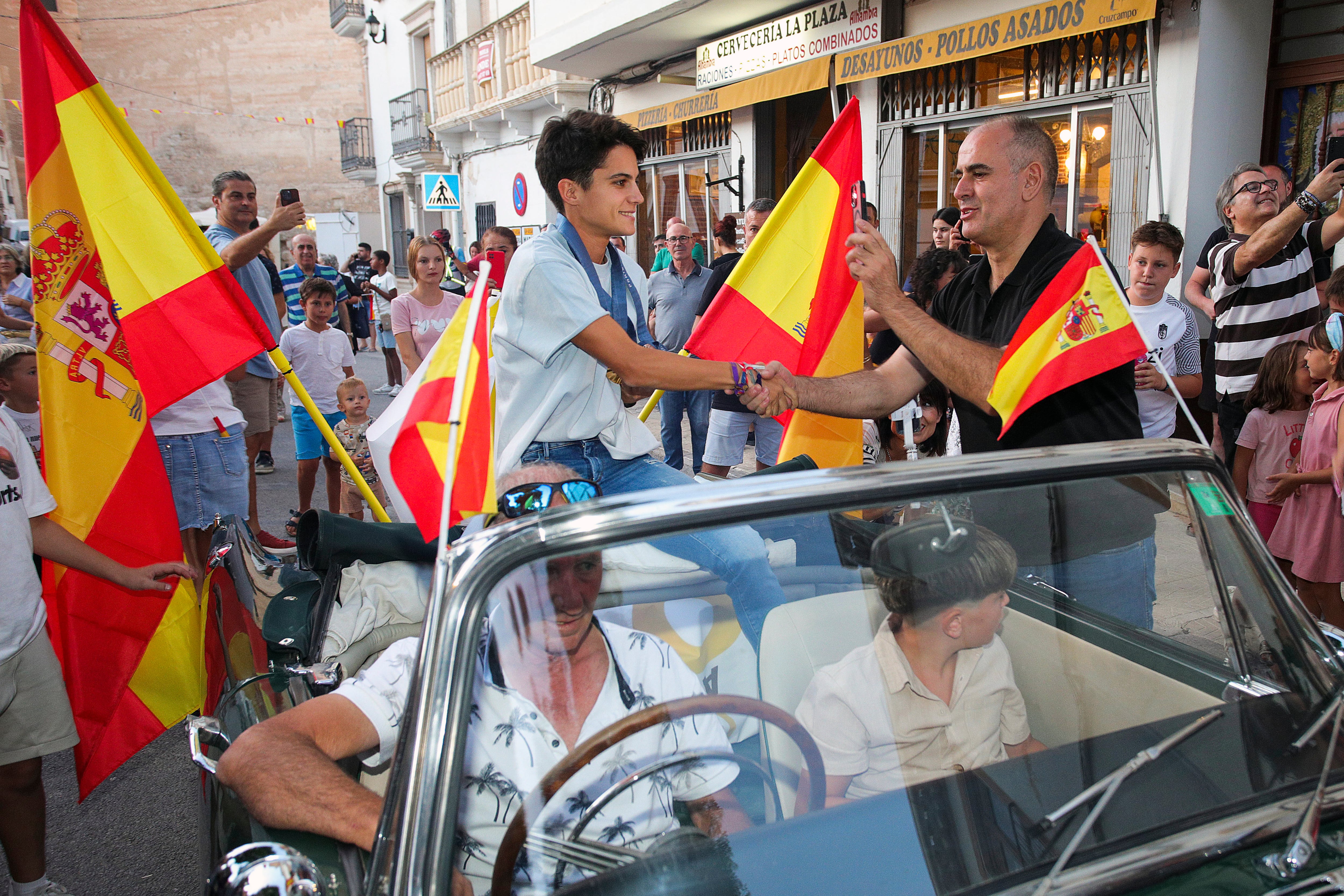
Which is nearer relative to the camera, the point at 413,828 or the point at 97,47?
the point at 413,828

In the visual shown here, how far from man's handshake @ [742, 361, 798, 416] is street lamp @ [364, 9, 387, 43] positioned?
27381 mm

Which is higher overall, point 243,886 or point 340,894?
point 243,886

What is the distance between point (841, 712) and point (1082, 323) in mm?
1189

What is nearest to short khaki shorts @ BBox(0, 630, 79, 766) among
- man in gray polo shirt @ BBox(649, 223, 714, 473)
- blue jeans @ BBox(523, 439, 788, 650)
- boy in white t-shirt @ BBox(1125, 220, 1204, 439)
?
blue jeans @ BBox(523, 439, 788, 650)

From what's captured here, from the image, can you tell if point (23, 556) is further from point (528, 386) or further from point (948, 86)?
point (948, 86)

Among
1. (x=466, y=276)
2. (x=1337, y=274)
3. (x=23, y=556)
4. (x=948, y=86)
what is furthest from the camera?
(x=466, y=276)

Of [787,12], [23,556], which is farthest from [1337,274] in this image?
[787,12]

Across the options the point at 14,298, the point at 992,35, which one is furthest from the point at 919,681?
the point at 14,298

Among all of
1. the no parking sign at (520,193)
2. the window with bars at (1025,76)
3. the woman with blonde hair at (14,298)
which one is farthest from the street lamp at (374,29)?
the window with bars at (1025,76)

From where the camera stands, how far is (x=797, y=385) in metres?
2.85

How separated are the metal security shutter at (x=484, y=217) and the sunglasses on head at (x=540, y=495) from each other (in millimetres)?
19081

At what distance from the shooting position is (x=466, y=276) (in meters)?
11.0

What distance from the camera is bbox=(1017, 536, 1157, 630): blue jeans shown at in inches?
67.2

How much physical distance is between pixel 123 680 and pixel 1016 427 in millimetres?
2803
